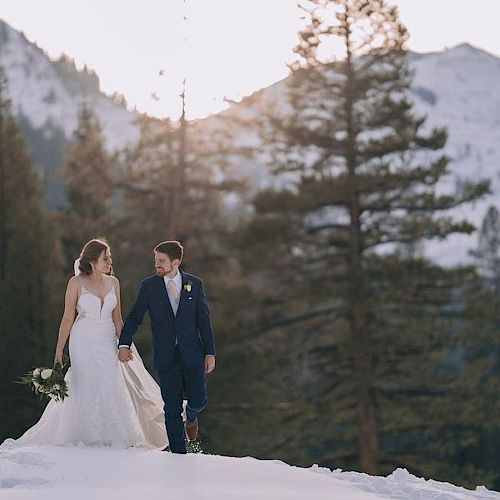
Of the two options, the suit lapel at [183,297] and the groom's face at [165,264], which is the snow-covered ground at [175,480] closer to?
the suit lapel at [183,297]

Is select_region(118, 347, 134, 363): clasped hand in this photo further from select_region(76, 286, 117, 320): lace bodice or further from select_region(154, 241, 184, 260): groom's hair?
select_region(154, 241, 184, 260): groom's hair

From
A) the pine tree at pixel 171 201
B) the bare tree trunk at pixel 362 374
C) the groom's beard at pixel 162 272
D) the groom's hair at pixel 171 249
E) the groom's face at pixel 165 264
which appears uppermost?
the pine tree at pixel 171 201

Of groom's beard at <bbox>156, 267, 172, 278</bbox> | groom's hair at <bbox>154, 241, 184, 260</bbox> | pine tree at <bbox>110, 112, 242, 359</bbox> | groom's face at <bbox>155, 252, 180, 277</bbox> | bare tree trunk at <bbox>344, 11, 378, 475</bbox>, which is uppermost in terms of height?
pine tree at <bbox>110, 112, 242, 359</bbox>

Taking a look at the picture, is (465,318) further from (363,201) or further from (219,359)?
(219,359)

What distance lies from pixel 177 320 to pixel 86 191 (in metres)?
31.2

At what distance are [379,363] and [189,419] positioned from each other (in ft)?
59.9

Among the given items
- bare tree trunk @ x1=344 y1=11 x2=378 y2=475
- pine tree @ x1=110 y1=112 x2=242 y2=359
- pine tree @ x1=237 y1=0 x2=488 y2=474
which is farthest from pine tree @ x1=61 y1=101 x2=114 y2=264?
bare tree trunk @ x1=344 y1=11 x2=378 y2=475

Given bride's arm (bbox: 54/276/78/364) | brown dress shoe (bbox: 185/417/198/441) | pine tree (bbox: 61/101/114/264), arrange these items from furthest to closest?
pine tree (bbox: 61/101/114/264) → bride's arm (bbox: 54/276/78/364) → brown dress shoe (bbox: 185/417/198/441)

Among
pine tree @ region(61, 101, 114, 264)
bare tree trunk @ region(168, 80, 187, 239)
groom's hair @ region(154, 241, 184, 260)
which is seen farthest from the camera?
pine tree @ region(61, 101, 114, 264)

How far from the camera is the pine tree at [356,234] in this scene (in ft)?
86.2

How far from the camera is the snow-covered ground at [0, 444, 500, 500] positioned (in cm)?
666

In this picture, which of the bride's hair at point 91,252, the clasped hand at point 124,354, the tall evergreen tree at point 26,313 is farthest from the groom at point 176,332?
the tall evergreen tree at point 26,313

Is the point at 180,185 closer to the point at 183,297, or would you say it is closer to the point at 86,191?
the point at 86,191

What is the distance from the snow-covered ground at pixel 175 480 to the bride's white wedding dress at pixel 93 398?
0.32 metres
